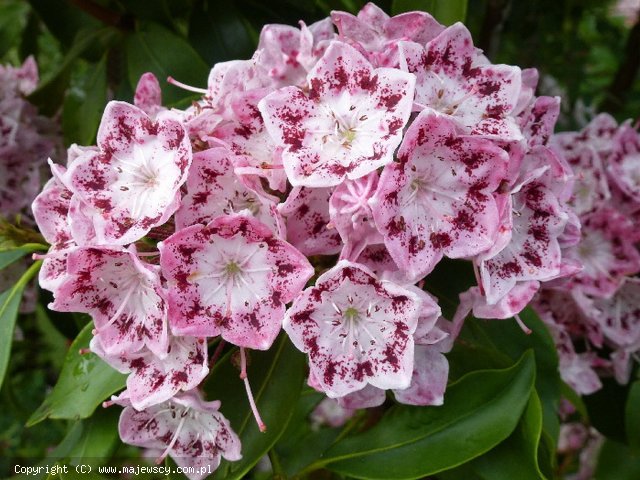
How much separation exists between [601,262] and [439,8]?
540mm

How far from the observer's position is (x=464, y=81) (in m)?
0.99

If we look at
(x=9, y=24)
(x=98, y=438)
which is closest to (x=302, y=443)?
(x=98, y=438)

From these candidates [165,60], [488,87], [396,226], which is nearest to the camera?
[396,226]

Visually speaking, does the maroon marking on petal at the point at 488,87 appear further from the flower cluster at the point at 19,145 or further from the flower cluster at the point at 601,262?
the flower cluster at the point at 19,145

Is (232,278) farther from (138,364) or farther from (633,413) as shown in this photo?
(633,413)

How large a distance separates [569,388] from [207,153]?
83 cm

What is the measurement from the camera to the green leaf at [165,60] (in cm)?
138

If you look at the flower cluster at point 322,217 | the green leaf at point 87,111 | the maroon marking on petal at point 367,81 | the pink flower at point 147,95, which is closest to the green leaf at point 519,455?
the flower cluster at point 322,217

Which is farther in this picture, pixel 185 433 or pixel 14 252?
pixel 14 252

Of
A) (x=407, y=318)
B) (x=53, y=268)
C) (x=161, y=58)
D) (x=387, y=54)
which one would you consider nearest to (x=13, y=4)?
(x=161, y=58)

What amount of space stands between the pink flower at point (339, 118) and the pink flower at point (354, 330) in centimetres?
12

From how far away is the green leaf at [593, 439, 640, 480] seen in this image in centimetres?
144

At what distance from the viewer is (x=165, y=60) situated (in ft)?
4.60

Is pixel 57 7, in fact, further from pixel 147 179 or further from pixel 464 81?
pixel 464 81
